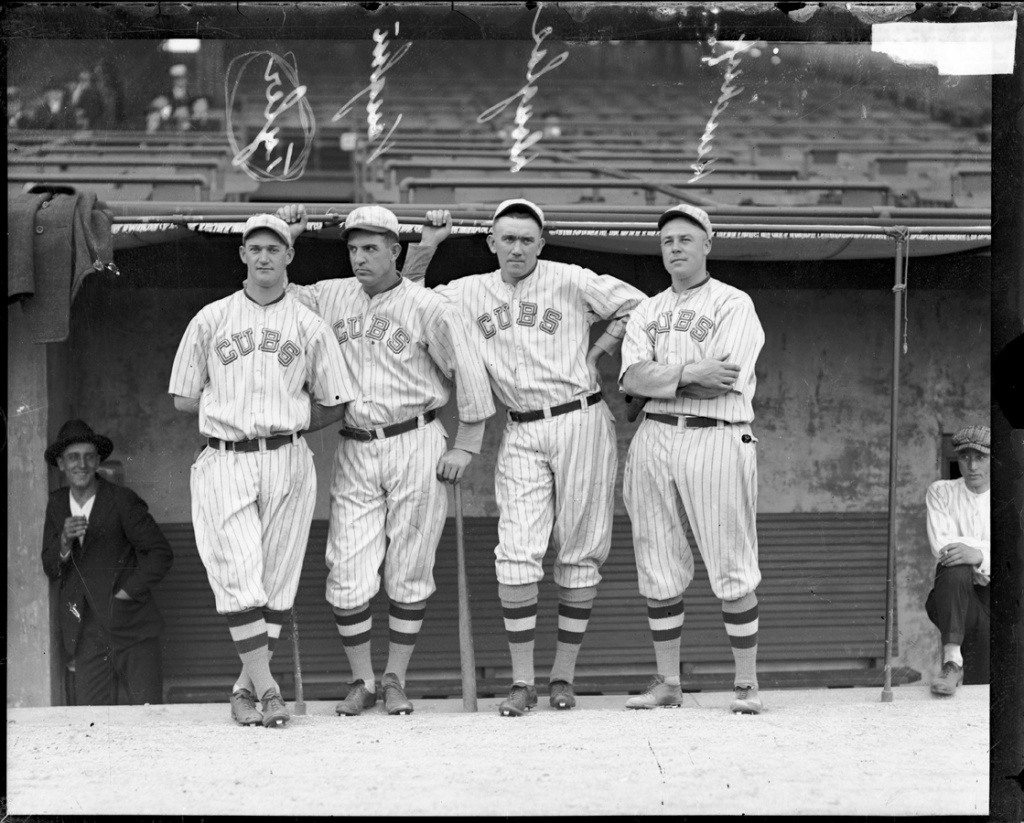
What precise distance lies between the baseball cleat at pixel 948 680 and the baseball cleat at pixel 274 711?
2.24 m

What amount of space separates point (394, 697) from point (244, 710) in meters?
0.51

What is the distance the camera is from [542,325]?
469 cm

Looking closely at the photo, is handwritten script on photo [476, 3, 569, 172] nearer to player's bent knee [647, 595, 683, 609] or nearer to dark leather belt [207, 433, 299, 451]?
dark leather belt [207, 433, 299, 451]

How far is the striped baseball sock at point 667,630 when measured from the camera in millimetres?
4637

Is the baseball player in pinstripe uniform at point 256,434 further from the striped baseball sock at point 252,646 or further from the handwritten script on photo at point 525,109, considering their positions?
the handwritten script on photo at point 525,109

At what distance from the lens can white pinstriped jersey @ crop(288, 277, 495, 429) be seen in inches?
183

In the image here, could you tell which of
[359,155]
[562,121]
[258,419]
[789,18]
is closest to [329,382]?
[258,419]

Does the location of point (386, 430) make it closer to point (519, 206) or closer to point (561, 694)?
point (519, 206)

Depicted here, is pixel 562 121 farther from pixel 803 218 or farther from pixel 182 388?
pixel 182 388

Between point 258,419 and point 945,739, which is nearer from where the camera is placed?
point 945,739

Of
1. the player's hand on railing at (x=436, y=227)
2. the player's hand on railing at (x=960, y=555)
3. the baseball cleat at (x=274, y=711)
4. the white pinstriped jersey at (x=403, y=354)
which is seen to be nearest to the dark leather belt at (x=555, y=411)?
the white pinstriped jersey at (x=403, y=354)

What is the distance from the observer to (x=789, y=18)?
4086 mm

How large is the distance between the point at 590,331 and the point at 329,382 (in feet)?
3.74

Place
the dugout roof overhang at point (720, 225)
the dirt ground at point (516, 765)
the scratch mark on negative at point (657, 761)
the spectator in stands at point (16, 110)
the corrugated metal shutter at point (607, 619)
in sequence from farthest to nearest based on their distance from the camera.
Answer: the corrugated metal shutter at point (607, 619), the dugout roof overhang at point (720, 225), the spectator in stands at point (16, 110), the scratch mark on negative at point (657, 761), the dirt ground at point (516, 765)
